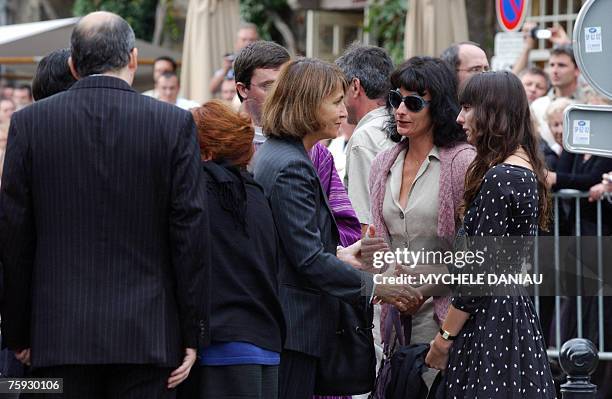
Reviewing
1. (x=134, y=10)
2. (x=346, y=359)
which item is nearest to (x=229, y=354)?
(x=346, y=359)

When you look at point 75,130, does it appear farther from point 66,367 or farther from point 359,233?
point 359,233

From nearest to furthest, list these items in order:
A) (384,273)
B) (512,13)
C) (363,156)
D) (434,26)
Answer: (384,273), (363,156), (512,13), (434,26)

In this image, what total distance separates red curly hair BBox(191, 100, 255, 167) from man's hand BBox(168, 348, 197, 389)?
0.78m

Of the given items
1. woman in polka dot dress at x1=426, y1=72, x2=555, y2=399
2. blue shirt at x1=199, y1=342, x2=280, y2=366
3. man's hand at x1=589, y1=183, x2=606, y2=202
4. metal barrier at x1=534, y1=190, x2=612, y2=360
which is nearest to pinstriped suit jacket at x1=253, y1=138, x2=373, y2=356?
blue shirt at x1=199, y1=342, x2=280, y2=366

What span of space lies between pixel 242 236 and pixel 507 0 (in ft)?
18.4

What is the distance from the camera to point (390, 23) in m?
15.4

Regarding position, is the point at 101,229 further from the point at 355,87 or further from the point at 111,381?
the point at 355,87

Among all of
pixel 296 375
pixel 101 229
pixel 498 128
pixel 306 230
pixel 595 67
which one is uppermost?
pixel 595 67

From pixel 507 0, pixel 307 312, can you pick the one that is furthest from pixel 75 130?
pixel 507 0

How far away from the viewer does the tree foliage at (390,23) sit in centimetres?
1495

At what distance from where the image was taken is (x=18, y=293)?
4.45 metres

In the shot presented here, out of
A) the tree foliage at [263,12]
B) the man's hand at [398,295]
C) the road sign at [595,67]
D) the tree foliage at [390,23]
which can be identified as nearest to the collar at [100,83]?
the man's hand at [398,295]

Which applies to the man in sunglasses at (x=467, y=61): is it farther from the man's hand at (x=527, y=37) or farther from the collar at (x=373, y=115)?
the man's hand at (x=527, y=37)

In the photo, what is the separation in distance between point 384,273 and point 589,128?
44.4 inches
